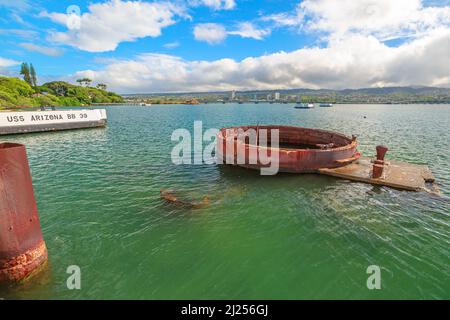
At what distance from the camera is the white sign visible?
3419 cm

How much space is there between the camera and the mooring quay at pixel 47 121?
113 feet

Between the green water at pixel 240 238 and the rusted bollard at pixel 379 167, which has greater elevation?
the rusted bollard at pixel 379 167

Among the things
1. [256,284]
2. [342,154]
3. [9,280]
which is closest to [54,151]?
[9,280]

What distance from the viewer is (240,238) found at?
31.4ft

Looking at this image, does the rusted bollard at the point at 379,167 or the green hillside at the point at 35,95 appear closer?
the rusted bollard at the point at 379,167

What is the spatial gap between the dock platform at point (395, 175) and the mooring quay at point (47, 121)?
141 ft

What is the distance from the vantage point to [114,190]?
14.4 meters

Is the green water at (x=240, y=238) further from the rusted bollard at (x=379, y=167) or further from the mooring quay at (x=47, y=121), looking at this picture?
the mooring quay at (x=47, y=121)

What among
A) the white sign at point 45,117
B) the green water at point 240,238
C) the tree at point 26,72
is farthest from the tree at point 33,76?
the green water at point 240,238

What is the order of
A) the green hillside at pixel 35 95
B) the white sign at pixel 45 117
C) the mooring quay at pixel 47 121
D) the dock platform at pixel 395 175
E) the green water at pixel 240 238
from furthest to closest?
the green hillside at pixel 35 95 < the mooring quay at pixel 47 121 < the white sign at pixel 45 117 < the dock platform at pixel 395 175 < the green water at pixel 240 238

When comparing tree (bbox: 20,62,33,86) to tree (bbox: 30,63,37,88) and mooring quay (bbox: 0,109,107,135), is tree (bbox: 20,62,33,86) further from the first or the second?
mooring quay (bbox: 0,109,107,135)

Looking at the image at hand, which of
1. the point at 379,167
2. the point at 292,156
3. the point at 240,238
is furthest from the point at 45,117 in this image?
the point at 379,167
